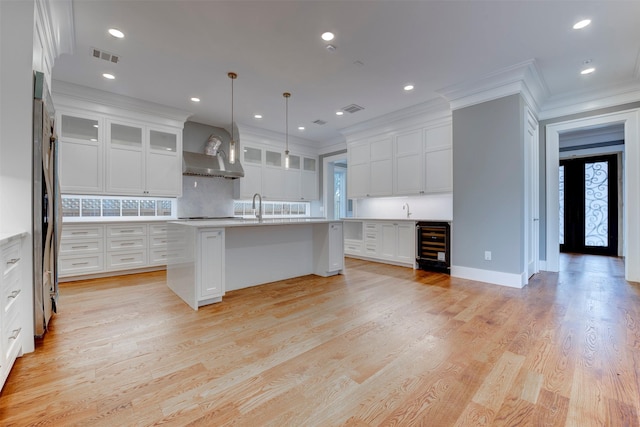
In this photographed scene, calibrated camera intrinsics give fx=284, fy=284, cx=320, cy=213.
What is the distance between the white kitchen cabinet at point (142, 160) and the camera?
454 centimetres

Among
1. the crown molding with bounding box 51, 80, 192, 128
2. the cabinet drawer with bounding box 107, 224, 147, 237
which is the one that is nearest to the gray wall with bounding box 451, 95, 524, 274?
the crown molding with bounding box 51, 80, 192, 128

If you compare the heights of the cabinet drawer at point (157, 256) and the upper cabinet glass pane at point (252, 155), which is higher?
the upper cabinet glass pane at point (252, 155)

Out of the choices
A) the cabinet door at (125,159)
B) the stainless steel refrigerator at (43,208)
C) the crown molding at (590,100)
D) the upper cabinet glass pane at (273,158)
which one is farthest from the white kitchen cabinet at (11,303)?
the crown molding at (590,100)

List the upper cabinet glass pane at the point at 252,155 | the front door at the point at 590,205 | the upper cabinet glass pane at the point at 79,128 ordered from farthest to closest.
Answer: the front door at the point at 590,205 → the upper cabinet glass pane at the point at 252,155 → the upper cabinet glass pane at the point at 79,128

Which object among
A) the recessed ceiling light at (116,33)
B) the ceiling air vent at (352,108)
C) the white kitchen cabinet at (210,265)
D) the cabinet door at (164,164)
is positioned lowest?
the white kitchen cabinet at (210,265)

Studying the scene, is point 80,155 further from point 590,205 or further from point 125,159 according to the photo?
point 590,205

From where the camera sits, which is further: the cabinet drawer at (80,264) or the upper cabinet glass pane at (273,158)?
the upper cabinet glass pane at (273,158)

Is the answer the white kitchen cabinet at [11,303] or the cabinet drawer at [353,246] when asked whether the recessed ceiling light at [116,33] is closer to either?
the white kitchen cabinet at [11,303]

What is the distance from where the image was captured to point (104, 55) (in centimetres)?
327

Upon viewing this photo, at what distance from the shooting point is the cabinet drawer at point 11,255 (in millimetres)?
1629

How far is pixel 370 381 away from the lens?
1689 mm

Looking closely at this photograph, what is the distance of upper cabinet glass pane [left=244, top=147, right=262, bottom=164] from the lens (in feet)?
20.2

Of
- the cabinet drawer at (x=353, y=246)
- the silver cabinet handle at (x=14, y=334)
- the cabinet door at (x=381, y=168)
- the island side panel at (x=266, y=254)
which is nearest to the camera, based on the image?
the silver cabinet handle at (x=14, y=334)

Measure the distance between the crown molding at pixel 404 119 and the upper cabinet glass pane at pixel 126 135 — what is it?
12.8 feet
